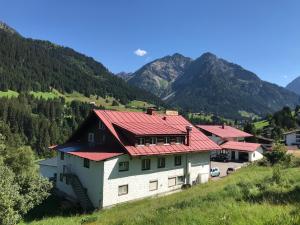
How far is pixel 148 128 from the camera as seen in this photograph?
45281 millimetres

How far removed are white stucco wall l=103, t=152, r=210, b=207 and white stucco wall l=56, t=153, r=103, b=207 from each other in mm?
894

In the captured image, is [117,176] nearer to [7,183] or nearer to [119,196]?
[119,196]

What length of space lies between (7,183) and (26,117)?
579 ft

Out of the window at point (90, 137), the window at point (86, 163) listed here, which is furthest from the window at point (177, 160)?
the window at point (86, 163)

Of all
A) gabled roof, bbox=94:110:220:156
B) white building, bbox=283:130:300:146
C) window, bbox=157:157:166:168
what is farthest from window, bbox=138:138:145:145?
white building, bbox=283:130:300:146

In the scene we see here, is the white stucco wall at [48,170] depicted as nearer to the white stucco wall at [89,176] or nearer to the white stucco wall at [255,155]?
the white stucco wall at [89,176]

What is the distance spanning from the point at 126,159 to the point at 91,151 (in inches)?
188

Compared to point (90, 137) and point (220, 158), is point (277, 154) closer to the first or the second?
point (220, 158)

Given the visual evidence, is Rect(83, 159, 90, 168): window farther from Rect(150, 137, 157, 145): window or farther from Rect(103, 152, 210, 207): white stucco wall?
Rect(150, 137, 157, 145): window

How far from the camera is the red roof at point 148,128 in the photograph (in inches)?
1671

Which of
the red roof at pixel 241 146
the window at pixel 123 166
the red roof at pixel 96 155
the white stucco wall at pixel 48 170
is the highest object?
the red roof at pixel 96 155

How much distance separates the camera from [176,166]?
47125 millimetres

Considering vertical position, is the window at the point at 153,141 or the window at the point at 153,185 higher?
the window at the point at 153,141

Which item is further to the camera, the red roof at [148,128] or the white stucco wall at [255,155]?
the white stucco wall at [255,155]
